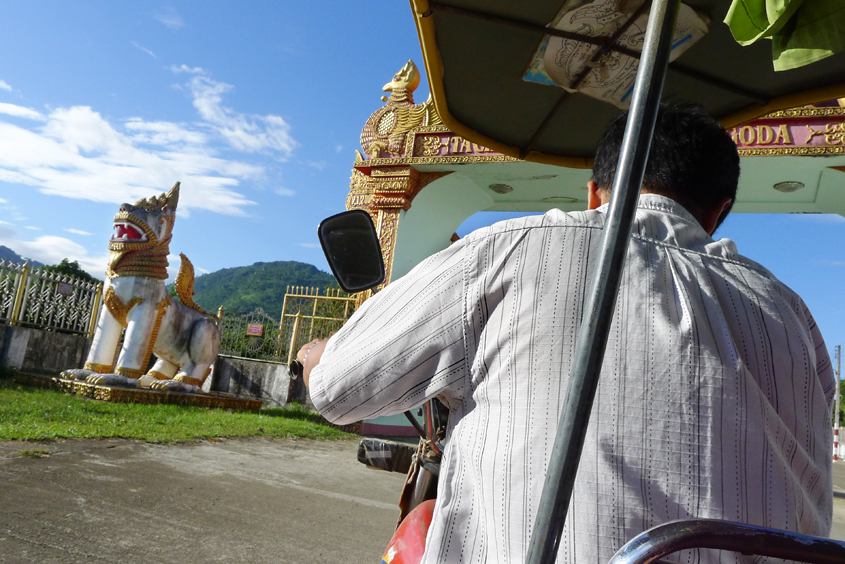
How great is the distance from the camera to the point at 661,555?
53 cm

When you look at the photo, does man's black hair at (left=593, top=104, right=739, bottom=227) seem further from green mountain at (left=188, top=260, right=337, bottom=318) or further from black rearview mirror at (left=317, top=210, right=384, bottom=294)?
green mountain at (left=188, top=260, right=337, bottom=318)

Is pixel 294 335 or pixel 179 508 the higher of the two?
pixel 294 335

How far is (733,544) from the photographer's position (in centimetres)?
54

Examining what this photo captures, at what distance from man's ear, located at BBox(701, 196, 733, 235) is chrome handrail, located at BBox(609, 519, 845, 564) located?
648mm

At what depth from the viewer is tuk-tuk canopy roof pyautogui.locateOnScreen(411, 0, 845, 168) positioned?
2.11 metres

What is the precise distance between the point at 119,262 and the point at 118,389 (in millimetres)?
1545

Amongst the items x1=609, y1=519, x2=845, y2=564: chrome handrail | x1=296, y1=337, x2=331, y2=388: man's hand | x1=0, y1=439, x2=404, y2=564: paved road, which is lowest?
x1=0, y1=439, x2=404, y2=564: paved road

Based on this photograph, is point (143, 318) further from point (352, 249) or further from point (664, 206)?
point (664, 206)

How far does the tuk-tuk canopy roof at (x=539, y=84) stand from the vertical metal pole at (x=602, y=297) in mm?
1604

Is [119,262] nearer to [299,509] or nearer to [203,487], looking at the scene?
[203,487]

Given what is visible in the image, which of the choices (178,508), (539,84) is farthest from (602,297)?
(178,508)

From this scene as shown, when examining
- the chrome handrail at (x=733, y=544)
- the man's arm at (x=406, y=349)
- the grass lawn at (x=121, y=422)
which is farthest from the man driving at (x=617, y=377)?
the grass lawn at (x=121, y=422)

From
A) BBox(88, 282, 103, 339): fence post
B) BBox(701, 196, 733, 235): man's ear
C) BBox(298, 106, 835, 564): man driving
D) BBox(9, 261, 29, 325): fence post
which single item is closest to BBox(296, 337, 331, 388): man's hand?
BBox(298, 106, 835, 564): man driving

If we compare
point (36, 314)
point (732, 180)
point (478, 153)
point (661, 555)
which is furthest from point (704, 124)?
point (36, 314)
